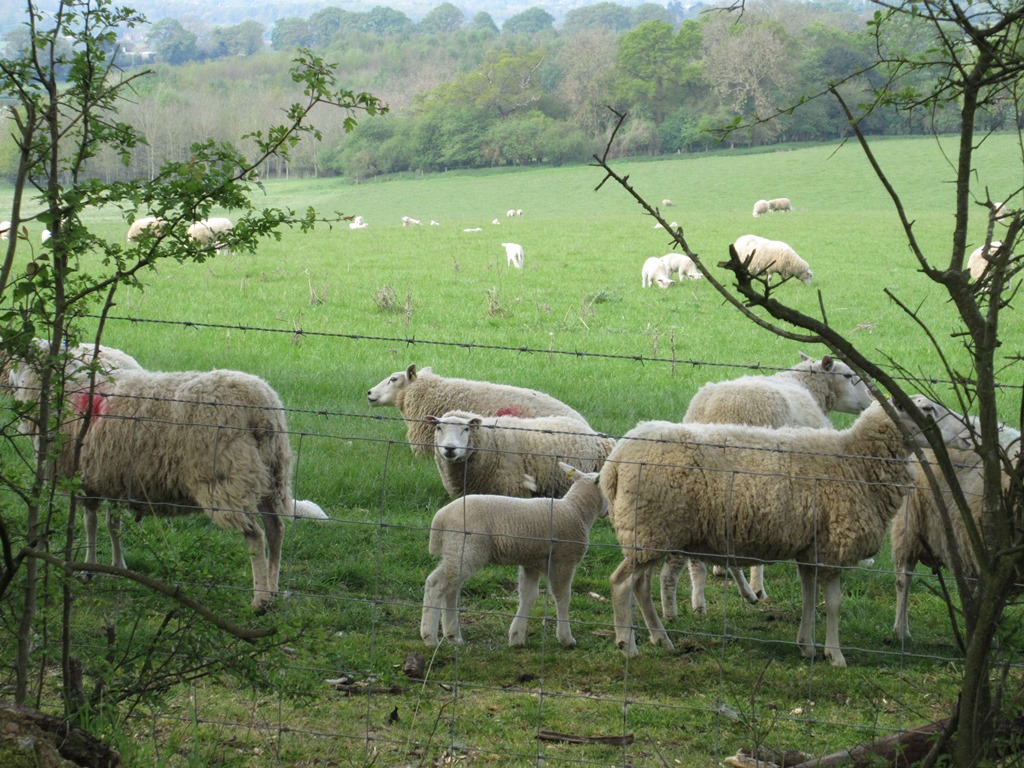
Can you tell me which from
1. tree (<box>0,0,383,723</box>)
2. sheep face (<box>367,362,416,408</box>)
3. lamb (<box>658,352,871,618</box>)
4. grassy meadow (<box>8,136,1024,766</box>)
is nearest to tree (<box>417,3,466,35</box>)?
grassy meadow (<box>8,136,1024,766</box>)

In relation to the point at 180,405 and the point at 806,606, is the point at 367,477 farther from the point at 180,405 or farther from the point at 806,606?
the point at 806,606

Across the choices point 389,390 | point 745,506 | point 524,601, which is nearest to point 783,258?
point 389,390

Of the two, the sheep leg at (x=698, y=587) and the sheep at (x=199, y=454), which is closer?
the sheep at (x=199, y=454)

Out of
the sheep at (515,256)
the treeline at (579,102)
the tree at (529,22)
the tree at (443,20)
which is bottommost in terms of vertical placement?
the sheep at (515,256)

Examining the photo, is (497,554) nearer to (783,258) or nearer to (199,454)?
(199,454)

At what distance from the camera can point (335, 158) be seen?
238 feet

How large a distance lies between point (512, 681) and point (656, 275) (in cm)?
2049

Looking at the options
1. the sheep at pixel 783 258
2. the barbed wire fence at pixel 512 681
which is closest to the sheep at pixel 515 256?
the sheep at pixel 783 258

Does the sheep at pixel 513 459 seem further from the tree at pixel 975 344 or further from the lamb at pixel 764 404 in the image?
the tree at pixel 975 344

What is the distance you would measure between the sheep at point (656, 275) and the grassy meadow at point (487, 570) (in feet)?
1.54

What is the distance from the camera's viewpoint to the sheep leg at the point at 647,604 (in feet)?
20.2

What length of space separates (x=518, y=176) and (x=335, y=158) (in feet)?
47.1

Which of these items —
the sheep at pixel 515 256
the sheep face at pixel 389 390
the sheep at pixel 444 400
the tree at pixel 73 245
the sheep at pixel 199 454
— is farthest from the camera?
the sheep at pixel 515 256

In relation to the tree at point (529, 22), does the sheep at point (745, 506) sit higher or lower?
lower
